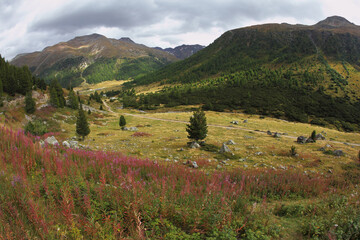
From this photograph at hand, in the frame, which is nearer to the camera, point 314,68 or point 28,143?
point 28,143

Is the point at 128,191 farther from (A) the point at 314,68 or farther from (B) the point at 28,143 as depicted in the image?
(A) the point at 314,68

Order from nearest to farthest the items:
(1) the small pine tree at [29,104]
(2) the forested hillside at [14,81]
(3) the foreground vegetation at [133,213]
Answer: (3) the foreground vegetation at [133,213]
(1) the small pine tree at [29,104]
(2) the forested hillside at [14,81]

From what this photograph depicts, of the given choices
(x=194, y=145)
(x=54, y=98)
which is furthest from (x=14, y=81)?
(x=194, y=145)

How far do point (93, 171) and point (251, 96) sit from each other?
366 ft

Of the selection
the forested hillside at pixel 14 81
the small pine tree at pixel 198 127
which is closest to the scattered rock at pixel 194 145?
the small pine tree at pixel 198 127

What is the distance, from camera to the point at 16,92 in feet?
173

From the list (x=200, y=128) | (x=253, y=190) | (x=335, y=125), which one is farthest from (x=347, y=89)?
(x=253, y=190)

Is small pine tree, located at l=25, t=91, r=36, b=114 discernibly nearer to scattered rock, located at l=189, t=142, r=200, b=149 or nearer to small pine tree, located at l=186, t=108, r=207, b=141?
small pine tree, located at l=186, t=108, r=207, b=141

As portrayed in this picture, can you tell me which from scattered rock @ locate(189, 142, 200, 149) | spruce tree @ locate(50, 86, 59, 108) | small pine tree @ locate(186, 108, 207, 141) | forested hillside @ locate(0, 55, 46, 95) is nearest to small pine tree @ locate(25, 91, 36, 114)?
forested hillside @ locate(0, 55, 46, 95)

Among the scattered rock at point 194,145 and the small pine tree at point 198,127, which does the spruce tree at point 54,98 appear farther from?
the scattered rock at point 194,145

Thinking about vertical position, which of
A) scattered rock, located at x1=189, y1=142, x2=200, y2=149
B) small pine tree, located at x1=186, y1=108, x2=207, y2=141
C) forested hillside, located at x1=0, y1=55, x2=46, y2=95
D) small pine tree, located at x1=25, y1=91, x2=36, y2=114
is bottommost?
scattered rock, located at x1=189, y1=142, x2=200, y2=149

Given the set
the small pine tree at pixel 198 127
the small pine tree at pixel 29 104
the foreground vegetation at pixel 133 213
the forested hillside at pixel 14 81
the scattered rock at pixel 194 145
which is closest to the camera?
the foreground vegetation at pixel 133 213

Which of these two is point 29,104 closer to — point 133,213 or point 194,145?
point 194,145

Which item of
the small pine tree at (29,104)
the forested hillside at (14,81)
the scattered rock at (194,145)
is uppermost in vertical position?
the forested hillside at (14,81)
